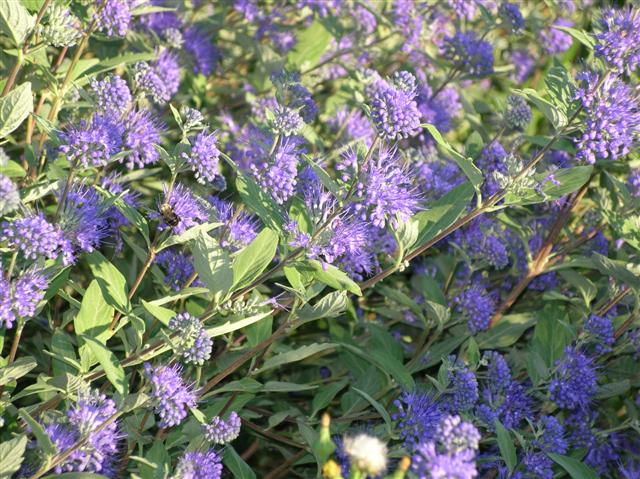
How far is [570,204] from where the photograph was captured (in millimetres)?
3902

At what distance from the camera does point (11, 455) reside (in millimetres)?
2426

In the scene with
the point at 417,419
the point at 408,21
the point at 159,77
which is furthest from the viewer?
the point at 408,21

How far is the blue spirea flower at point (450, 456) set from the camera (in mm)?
2154

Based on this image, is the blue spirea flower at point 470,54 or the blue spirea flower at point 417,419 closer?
the blue spirea flower at point 417,419

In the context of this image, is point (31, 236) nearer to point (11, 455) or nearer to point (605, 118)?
point (11, 455)

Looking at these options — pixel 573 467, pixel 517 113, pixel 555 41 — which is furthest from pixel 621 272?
pixel 555 41

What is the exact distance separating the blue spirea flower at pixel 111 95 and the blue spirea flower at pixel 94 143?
0.10 meters

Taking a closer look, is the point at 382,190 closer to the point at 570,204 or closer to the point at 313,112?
the point at 313,112

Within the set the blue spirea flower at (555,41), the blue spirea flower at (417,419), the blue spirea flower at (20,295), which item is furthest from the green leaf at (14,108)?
the blue spirea flower at (555,41)

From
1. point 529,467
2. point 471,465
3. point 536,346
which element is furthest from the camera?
point 536,346

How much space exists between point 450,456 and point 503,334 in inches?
64.5

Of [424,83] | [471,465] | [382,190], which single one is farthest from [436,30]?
[471,465]

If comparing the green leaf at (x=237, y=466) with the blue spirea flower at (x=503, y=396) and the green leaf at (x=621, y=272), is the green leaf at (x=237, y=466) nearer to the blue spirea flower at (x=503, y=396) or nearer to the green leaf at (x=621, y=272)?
the blue spirea flower at (x=503, y=396)

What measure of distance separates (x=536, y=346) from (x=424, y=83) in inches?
72.7
